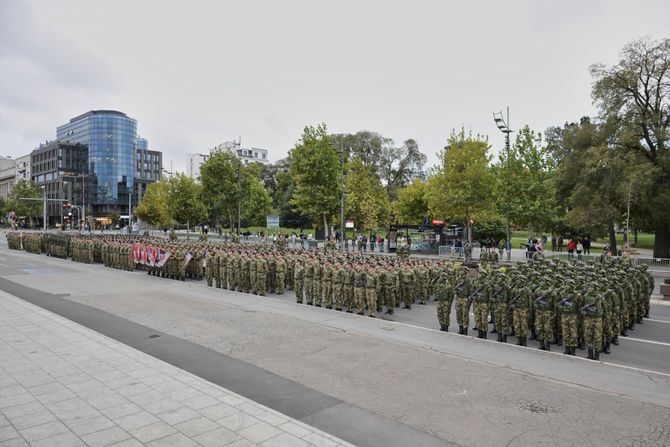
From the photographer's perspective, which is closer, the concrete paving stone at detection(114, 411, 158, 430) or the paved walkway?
the paved walkway

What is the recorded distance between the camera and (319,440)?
216 inches

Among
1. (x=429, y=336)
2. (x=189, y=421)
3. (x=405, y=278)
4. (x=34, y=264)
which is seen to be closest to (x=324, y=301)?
(x=405, y=278)

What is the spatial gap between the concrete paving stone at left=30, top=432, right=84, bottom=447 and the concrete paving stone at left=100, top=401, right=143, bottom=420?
0.63 metres

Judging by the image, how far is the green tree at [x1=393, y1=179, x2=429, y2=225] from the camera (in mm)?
45219

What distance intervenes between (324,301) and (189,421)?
867cm

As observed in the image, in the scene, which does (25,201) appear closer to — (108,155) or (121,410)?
(108,155)

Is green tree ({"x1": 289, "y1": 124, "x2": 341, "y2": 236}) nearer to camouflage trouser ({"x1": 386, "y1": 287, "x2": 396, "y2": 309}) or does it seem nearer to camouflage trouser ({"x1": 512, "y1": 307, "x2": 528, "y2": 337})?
camouflage trouser ({"x1": 386, "y1": 287, "x2": 396, "y2": 309})

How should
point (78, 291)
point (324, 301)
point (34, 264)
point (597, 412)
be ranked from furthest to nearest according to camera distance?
point (34, 264), point (78, 291), point (324, 301), point (597, 412)

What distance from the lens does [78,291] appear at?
17.2m

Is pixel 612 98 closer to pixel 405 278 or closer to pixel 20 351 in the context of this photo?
pixel 405 278

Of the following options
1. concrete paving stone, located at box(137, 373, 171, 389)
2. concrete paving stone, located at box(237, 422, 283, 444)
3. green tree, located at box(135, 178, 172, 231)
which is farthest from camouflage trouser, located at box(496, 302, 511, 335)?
green tree, located at box(135, 178, 172, 231)

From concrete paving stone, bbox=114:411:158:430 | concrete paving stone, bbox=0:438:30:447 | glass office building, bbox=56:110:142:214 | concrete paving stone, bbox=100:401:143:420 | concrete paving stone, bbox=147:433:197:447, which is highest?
glass office building, bbox=56:110:142:214

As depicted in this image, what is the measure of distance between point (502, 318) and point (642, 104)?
29.5m

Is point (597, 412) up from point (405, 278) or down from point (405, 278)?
down
